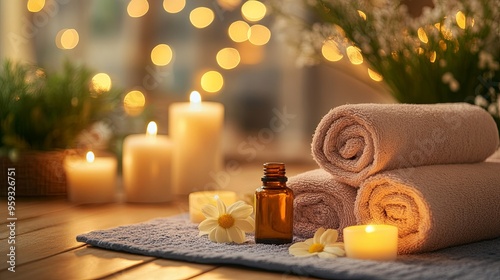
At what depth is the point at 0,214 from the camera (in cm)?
155

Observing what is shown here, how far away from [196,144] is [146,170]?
0.52 ft

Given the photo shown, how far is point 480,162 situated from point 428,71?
307 mm

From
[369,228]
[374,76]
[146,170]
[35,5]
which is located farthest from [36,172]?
[35,5]

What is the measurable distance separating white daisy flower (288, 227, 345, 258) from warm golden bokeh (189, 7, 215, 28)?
2022mm

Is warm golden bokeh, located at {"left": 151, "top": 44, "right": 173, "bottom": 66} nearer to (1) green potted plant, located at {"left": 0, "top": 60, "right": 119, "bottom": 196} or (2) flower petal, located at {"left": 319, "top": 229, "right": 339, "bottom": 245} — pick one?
(1) green potted plant, located at {"left": 0, "top": 60, "right": 119, "bottom": 196}

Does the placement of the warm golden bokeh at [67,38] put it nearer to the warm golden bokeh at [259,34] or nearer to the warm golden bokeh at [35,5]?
the warm golden bokeh at [35,5]

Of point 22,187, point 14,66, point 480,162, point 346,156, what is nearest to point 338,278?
point 346,156

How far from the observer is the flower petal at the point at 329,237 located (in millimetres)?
1170

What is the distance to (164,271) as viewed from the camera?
1092mm

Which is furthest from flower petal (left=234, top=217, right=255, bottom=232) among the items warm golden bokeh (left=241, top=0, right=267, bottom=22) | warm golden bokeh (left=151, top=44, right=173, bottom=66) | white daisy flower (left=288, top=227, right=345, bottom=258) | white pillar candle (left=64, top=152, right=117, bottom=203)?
warm golden bokeh (left=151, top=44, right=173, bottom=66)

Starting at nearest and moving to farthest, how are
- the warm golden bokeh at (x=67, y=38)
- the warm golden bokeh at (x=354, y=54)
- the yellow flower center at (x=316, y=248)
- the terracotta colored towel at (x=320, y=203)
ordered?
1. the yellow flower center at (x=316, y=248)
2. the terracotta colored towel at (x=320, y=203)
3. the warm golden bokeh at (x=354, y=54)
4. the warm golden bokeh at (x=67, y=38)

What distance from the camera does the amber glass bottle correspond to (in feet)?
4.06

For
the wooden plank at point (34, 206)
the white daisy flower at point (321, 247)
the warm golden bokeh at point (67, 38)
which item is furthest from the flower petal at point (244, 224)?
the warm golden bokeh at point (67, 38)

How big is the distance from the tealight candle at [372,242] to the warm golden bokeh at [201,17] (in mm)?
2096
